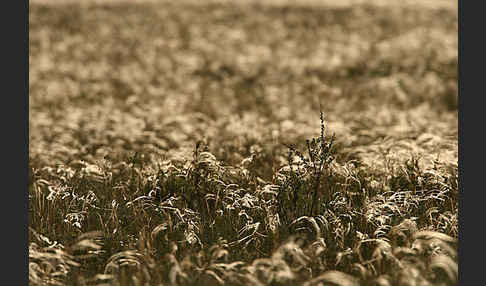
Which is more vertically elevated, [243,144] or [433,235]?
[243,144]

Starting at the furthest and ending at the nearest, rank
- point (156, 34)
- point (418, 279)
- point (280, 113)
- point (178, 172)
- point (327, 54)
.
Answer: point (156, 34)
point (327, 54)
point (280, 113)
point (178, 172)
point (418, 279)

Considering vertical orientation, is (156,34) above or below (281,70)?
above

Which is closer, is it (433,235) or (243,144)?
(433,235)

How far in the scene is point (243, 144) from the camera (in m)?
7.30

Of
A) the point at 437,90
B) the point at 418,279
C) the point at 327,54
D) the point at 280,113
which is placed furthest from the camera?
the point at 327,54

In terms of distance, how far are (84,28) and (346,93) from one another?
408 inches

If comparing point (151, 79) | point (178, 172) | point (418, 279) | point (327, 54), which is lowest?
point (418, 279)

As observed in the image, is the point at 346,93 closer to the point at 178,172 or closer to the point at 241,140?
the point at 241,140

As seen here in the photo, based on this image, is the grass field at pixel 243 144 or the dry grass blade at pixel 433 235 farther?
the grass field at pixel 243 144

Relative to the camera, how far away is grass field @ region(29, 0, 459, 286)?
3.96 metres

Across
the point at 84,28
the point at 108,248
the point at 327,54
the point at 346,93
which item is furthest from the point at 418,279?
the point at 84,28

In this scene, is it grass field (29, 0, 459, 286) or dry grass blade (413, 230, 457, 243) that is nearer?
dry grass blade (413, 230, 457, 243)

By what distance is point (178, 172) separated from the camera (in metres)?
5.29

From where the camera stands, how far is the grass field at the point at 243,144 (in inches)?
156
